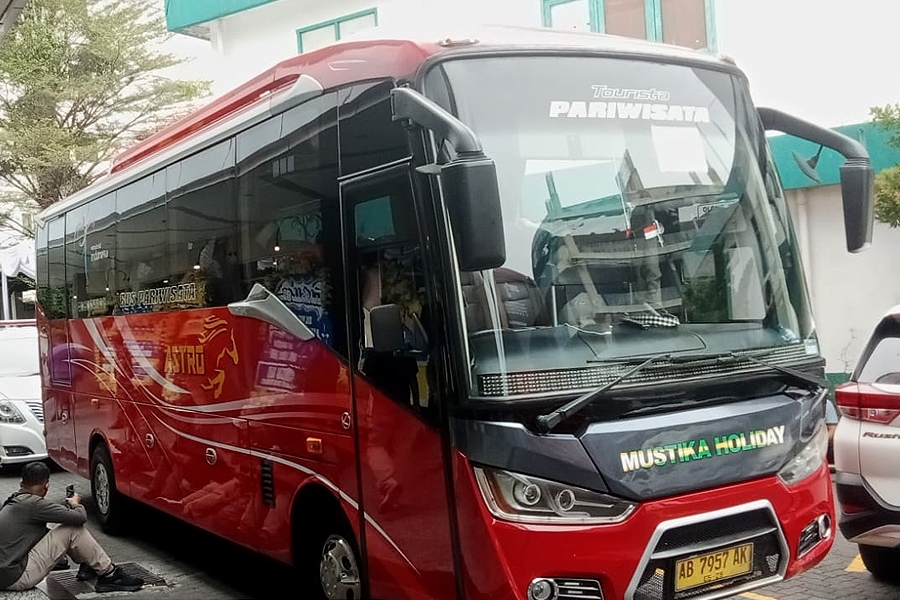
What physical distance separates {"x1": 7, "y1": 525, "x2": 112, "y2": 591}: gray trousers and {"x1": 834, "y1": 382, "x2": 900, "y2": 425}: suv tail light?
4.88 metres

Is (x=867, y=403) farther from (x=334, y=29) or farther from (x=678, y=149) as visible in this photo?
(x=334, y=29)

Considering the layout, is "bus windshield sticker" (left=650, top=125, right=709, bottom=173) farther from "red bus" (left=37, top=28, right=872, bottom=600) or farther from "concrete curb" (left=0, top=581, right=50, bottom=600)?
"concrete curb" (left=0, top=581, right=50, bottom=600)

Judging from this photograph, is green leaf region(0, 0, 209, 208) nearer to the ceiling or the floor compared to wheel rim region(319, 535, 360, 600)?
nearer to the ceiling

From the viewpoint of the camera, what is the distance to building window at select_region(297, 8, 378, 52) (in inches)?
572

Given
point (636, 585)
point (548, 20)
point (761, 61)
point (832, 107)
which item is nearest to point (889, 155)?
point (832, 107)

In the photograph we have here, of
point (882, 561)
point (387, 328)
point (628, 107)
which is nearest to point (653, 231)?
point (628, 107)

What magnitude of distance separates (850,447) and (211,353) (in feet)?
12.9

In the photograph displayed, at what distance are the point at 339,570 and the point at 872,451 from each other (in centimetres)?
292

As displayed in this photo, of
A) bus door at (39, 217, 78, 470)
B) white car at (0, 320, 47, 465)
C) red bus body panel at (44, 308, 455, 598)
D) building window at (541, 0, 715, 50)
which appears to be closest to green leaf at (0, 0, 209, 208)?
white car at (0, 320, 47, 465)

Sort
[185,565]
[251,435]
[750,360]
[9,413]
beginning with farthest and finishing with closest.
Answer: [9,413]
[185,565]
[251,435]
[750,360]

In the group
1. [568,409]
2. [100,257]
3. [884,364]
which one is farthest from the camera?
[100,257]

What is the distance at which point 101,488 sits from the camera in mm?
8930

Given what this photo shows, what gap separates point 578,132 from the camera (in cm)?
437

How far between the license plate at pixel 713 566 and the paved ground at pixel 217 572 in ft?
5.48
